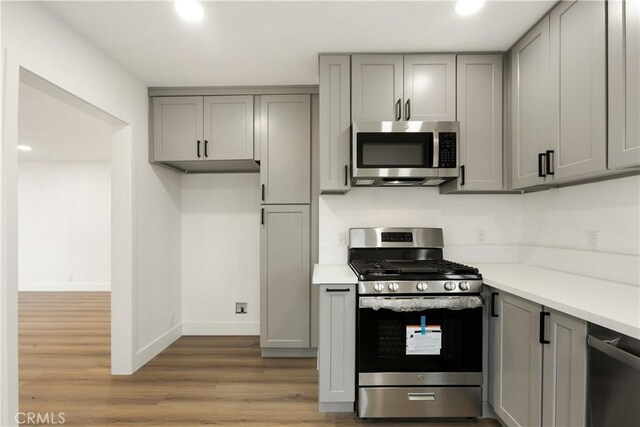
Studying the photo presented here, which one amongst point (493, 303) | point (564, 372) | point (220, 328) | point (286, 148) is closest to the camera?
point (564, 372)

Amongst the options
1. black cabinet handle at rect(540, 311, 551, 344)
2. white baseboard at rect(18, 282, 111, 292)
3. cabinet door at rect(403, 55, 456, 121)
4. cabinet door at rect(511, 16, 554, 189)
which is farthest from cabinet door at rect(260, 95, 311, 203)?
white baseboard at rect(18, 282, 111, 292)

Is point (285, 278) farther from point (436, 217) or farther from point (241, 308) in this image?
point (436, 217)

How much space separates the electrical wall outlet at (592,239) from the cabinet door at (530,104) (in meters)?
0.42

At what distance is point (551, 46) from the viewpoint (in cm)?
199

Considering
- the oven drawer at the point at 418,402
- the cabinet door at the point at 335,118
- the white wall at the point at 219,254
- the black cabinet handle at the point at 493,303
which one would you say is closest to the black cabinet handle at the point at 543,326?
the black cabinet handle at the point at 493,303

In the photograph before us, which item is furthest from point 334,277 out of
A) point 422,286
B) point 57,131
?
point 57,131

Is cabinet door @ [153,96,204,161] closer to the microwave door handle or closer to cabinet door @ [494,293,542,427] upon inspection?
the microwave door handle

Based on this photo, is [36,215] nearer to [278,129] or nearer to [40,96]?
[40,96]

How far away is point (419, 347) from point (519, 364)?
0.53 metres

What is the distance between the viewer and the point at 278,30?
2.17 m

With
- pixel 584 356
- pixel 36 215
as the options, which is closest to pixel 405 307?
pixel 584 356

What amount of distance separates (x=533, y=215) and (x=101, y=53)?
3.44 meters

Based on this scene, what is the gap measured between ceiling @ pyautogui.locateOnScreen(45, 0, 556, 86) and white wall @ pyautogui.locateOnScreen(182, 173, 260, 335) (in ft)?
4.53

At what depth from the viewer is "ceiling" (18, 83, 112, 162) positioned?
3.32 metres
